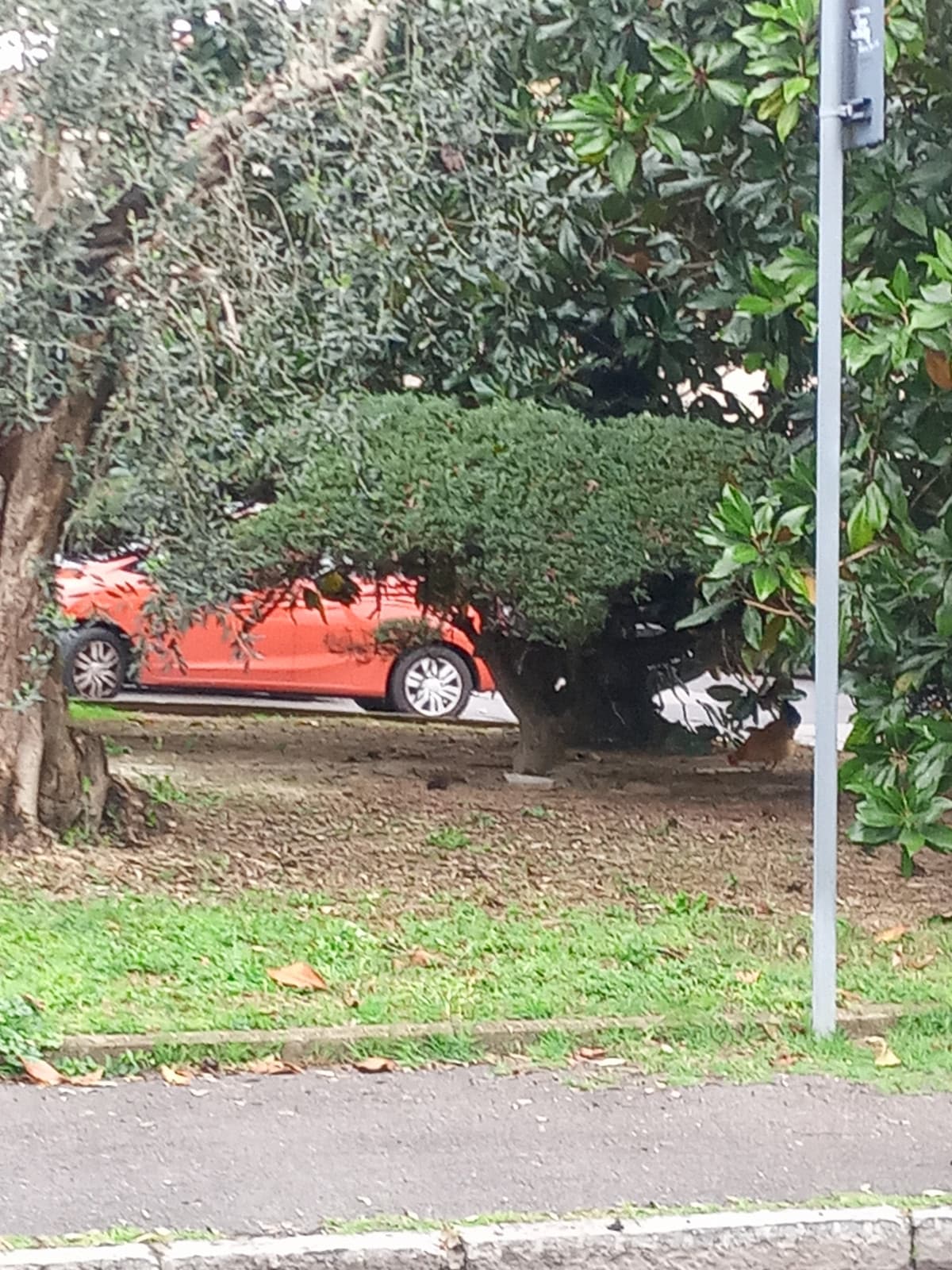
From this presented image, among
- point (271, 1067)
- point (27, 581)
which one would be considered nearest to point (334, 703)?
point (27, 581)

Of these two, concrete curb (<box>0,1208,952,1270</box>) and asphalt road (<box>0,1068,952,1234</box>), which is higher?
asphalt road (<box>0,1068,952,1234</box>)

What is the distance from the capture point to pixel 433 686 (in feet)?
55.7

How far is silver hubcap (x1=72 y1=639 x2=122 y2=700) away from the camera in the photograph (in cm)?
1581

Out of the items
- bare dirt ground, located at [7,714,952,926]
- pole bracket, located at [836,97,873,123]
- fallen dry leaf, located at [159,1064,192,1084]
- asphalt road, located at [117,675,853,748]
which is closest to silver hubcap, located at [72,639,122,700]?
asphalt road, located at [117,675,853,748]

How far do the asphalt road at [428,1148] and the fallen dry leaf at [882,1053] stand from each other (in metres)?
0.26

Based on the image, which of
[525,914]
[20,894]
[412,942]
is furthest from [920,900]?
[20,894]

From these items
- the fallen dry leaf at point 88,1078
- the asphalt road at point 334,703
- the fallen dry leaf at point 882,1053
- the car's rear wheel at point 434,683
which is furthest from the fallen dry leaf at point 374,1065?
the car's rear wheel at point 434,683

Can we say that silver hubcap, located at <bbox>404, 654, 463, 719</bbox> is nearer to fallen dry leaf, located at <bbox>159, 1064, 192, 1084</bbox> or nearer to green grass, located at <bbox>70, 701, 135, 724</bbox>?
green grass, located at <bbox>70, 701, 135, 724</bbox>

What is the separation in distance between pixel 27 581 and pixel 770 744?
5969 millimetres

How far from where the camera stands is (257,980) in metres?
5.93

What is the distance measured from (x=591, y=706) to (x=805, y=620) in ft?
16.1

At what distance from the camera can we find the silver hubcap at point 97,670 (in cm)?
1581

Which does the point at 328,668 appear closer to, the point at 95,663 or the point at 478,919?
the point at 95,663

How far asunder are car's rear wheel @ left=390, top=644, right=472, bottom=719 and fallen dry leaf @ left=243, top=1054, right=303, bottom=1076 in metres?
11.6
